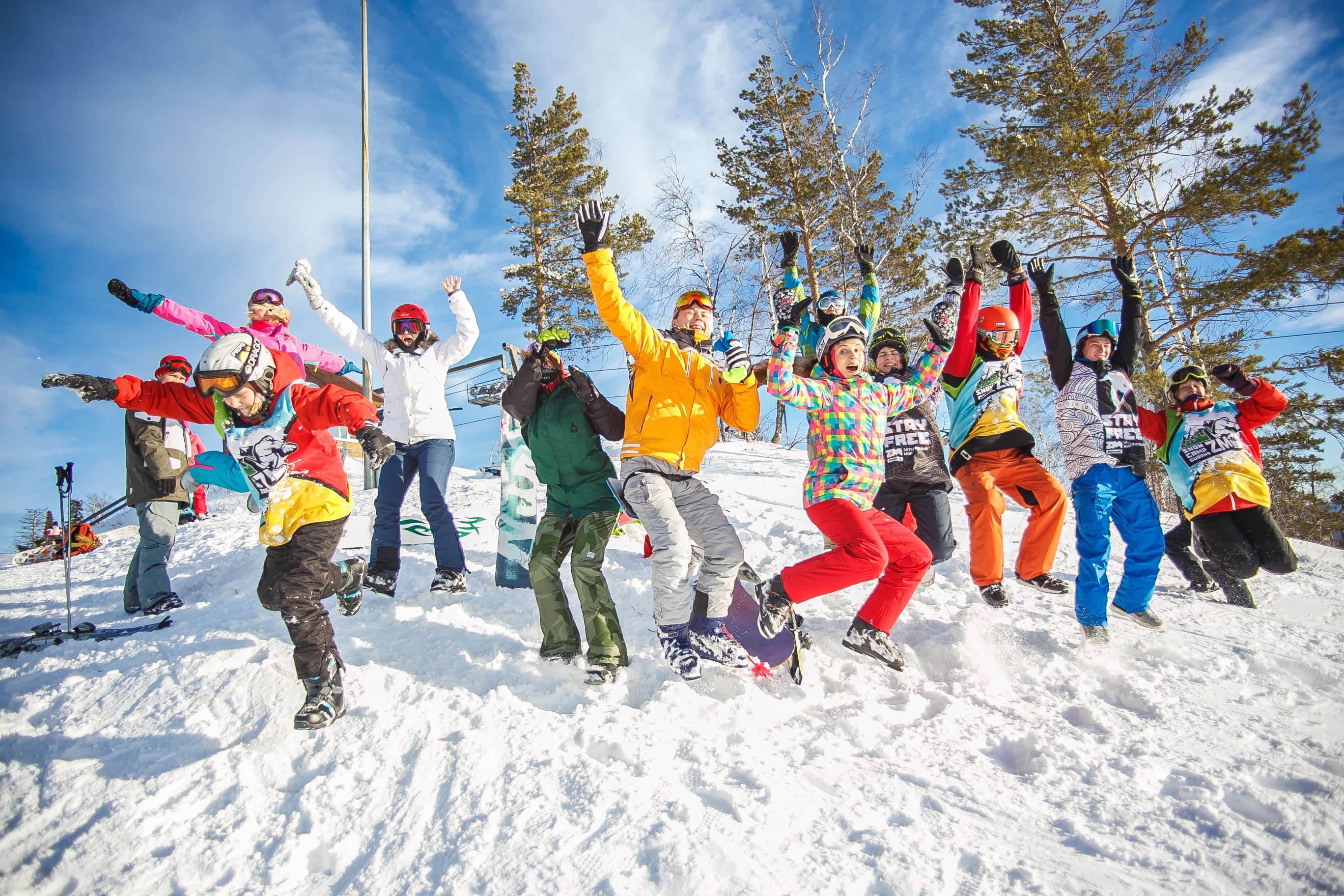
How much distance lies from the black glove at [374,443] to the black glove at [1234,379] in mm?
5794

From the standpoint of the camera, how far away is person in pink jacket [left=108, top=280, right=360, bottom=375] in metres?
4.22

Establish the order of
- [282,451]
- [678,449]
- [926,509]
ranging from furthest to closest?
1. [926,509]
2. [678,449]
3. [282,451]

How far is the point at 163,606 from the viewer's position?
4.62 m

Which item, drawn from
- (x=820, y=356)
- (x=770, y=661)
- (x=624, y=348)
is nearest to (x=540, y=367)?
(x=624, y=348)

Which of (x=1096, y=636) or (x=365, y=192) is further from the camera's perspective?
(x=365, y=192)

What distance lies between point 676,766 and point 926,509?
2.68 meters

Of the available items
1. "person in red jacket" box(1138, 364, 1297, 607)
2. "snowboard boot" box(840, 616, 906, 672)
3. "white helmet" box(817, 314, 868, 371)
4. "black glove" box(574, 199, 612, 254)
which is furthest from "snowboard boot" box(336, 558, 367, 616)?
"person in red jacket" box(1138, 364, 1297, 607)

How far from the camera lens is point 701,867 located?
66.0 inches

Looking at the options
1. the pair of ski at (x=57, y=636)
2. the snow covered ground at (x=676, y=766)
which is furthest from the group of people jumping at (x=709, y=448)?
the pair of ski at (x=57, y=636)

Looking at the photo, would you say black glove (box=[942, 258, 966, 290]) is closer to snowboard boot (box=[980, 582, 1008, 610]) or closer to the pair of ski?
snowboard boot (box=[980, 582, 1008, 610])

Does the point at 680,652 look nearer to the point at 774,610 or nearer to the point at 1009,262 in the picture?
the point at 774,610

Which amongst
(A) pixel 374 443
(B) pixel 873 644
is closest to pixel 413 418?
(A) pixel 374 443

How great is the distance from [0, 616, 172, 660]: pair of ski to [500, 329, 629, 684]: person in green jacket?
9.21 feet

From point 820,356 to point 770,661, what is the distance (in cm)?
189
